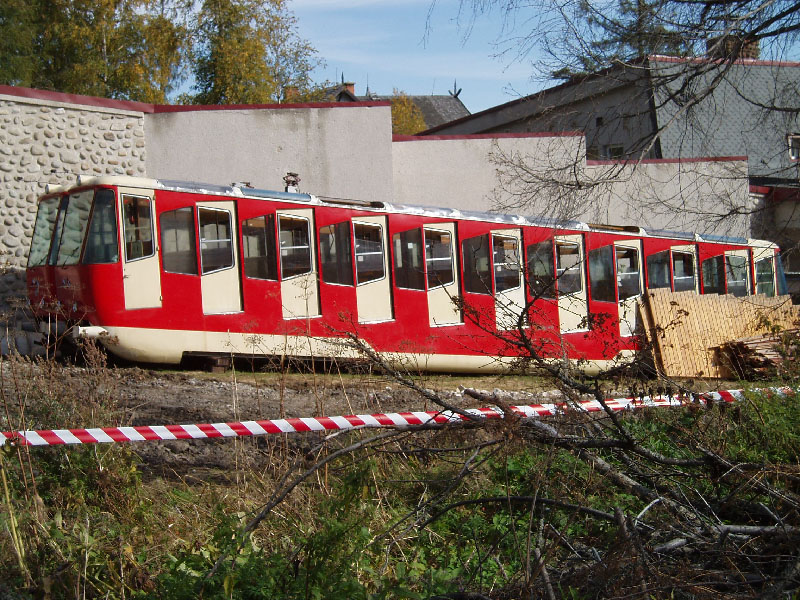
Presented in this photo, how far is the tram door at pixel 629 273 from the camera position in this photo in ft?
53.4

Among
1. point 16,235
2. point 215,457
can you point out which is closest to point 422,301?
point 215,457

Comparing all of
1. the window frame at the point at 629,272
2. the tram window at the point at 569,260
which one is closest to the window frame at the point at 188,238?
the tram window at the point at 569,260

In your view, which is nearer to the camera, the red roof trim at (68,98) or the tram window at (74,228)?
the tram window at (74,228)

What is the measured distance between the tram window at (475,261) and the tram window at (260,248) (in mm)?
3486

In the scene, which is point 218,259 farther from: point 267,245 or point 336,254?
point 336,254

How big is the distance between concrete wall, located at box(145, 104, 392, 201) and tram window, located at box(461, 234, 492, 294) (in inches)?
217

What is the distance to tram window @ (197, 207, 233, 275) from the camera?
12.4m

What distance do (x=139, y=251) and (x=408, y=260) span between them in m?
4.45

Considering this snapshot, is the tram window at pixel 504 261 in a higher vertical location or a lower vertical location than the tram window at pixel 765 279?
higher

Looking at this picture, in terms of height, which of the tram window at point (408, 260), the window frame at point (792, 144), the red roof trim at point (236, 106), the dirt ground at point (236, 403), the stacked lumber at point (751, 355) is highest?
the red roof trim at point (236, 106)

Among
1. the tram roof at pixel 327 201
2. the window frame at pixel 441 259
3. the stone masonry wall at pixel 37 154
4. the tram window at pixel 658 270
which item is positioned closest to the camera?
the tram roof at pixel 327 201

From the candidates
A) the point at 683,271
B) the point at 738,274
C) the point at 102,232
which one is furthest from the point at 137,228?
the point at 738,274

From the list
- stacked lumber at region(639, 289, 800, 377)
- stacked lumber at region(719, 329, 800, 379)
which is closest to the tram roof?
stacked lumber at region(639, 289, 800, 377)

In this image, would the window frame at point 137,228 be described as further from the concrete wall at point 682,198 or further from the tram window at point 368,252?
the concrete wall at point 682,198
